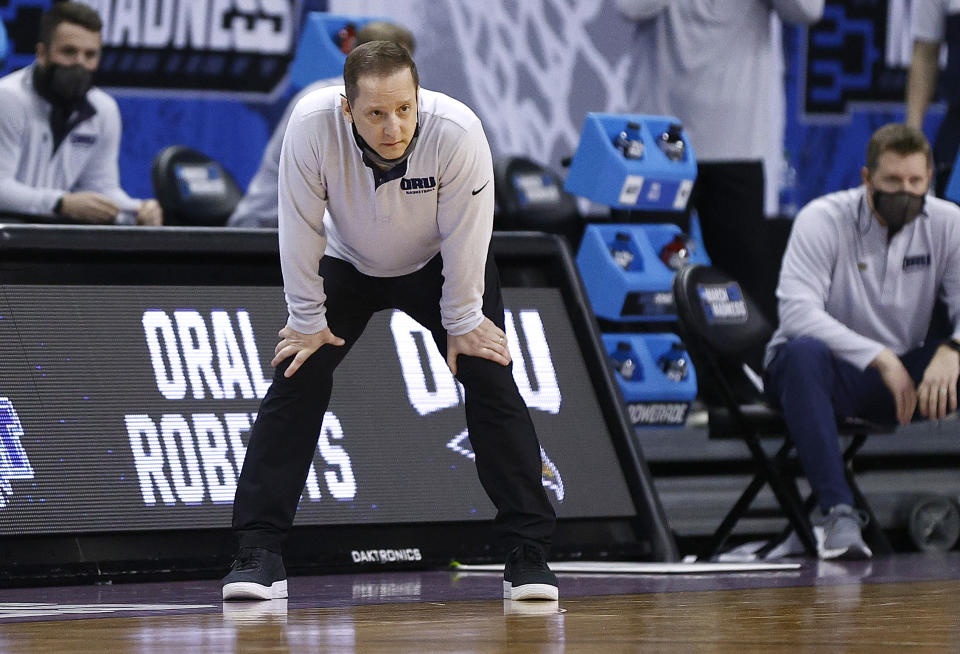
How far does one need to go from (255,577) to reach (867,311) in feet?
8.78

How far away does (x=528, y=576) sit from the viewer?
3.50 metres

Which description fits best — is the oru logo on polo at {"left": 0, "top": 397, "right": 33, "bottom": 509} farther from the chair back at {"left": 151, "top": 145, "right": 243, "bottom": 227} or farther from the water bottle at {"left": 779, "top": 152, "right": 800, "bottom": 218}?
the water bottle at {"left": 779, "top": 152, "right": 800, "bottom": 218}

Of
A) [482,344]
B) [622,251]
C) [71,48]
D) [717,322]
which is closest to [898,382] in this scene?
[717,322]

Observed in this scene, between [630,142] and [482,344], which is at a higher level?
[630,142]

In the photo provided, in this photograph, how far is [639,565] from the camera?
438 centimetres

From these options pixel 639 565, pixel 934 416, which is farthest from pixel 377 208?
pixel 934 416

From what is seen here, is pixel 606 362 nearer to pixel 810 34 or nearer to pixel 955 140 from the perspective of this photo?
pixel 955 140

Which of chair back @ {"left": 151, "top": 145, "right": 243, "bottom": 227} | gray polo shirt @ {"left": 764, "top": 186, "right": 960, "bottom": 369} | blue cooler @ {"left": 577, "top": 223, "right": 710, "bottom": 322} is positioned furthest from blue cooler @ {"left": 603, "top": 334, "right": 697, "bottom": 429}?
chair back @ {"left": 151, "top": 145, "right": 243, "bottom": 227}

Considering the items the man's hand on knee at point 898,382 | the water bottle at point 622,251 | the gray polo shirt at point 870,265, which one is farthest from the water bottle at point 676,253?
the man's hand on knee at point 898,382

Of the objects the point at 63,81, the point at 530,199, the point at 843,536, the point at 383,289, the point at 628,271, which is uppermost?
the point at 63,81

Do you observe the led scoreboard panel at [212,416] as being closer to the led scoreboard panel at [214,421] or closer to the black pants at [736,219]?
the led scoreboard panel at [214,421]

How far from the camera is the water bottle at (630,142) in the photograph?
5.71 metres

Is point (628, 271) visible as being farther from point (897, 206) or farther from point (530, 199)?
point (897, 206)

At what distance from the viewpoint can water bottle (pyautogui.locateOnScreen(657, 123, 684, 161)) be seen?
19.0ft
